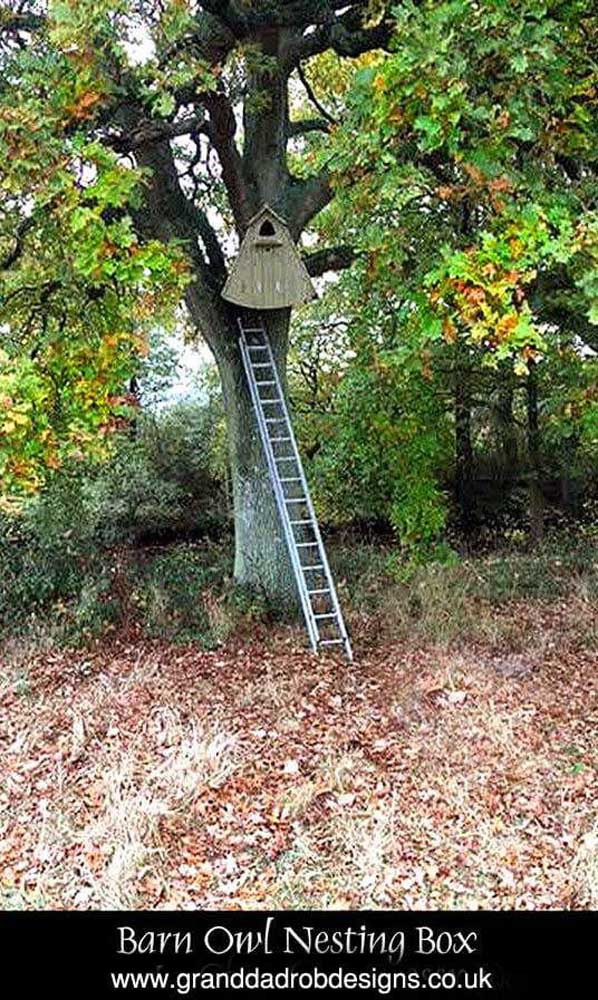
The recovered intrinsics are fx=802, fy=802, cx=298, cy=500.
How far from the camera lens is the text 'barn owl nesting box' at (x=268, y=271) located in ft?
20.0

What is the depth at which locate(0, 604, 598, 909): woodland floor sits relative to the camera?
3.42 m

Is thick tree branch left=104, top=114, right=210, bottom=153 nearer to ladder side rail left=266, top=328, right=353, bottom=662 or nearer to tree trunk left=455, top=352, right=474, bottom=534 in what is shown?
ladder side rail left=266, top=328, right=353, bottom=662

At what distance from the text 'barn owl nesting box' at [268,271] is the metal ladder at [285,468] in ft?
1.69

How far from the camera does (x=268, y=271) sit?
6.21 metres

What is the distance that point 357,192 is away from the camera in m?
4.71

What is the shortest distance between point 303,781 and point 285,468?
10.9 ft

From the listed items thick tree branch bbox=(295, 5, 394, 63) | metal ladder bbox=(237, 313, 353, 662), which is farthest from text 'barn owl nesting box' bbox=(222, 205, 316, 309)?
thick tree branch bbox=(295, 5, 394, 63)

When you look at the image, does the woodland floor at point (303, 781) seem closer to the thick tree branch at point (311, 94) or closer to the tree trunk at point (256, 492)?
the tree trunk at point (256, 492)

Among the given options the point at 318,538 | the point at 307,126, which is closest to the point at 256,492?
the point at 318,538

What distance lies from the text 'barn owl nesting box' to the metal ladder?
1.69 feet

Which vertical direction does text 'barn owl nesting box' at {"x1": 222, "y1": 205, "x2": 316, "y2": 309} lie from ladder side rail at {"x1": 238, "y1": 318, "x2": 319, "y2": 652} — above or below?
above
